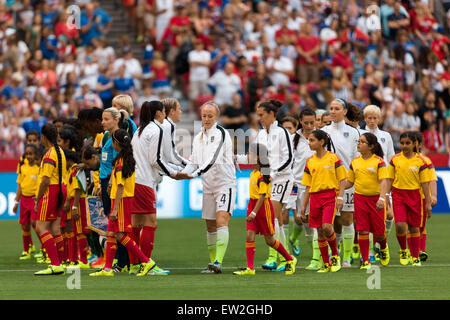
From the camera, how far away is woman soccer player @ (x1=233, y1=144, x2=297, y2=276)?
467 inches

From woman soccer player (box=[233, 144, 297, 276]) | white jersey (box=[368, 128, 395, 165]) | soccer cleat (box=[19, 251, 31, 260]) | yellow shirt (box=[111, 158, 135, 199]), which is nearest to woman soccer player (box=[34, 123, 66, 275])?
yellow shirt (box=[111, 158, 135, 199])

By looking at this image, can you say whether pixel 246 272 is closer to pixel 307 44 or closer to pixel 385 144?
pixel 385 144

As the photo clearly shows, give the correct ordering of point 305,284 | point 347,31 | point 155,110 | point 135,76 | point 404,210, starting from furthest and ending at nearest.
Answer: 1. point 347,31
2. point 135,76
3. point 404,210
4. point 155,110
5. point 305,284

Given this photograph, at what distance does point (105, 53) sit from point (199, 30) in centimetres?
270

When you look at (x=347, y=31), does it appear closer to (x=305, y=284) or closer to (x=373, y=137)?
(x=373, y=137)

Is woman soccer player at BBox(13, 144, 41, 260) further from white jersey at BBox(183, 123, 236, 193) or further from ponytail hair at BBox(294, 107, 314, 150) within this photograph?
ponytail hair at BBox(294, 107, 314, 150)

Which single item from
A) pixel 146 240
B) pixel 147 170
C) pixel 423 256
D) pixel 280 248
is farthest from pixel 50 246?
pixel 423 256

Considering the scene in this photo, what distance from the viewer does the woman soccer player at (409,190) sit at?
44.0ft

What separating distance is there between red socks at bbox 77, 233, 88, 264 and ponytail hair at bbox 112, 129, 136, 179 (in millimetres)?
2090

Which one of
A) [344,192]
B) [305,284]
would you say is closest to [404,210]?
[344,192]

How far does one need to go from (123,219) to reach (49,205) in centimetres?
121

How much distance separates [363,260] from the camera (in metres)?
12.6

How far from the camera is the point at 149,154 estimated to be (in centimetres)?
1210

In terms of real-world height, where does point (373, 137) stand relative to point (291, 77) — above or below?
below
